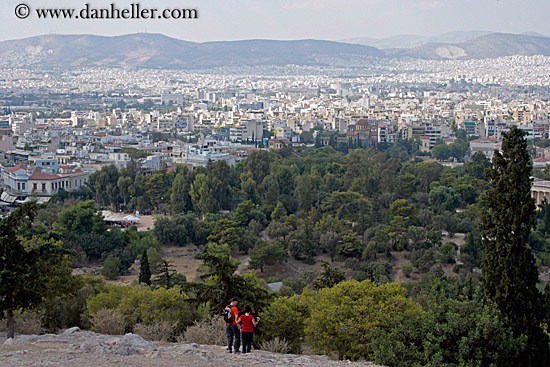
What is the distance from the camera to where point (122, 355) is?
25.2ft

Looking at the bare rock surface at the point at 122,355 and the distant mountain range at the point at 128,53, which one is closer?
the bare rock surface at the point at 122,355

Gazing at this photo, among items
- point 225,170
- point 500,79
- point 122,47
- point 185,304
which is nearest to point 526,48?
point 500,79

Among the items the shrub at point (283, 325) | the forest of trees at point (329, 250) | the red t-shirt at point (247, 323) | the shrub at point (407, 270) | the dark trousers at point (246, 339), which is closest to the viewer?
the red t-shirt at point (247, 323)

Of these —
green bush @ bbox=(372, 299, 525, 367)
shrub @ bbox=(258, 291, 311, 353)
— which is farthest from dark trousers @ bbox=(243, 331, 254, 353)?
shrub @ bbox=(258, 291, 311, 353)

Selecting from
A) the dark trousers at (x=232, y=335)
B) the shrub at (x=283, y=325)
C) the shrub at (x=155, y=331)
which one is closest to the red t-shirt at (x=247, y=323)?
the dark trousers at (x=232, y=335)

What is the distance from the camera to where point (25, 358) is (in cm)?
743

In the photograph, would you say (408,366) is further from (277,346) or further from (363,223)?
(363,223)

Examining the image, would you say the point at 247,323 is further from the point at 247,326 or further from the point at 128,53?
the point at 128,53

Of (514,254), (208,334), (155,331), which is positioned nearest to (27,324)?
(155,331)

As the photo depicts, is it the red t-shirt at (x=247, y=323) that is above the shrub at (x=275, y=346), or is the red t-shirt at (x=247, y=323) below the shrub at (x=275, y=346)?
above

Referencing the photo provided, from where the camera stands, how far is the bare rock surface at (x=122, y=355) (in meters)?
7.38

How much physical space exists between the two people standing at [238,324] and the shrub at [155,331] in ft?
6.43

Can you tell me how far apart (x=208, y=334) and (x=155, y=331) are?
88 cm

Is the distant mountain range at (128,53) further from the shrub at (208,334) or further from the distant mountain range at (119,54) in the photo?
the shrub at (208,334)
